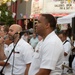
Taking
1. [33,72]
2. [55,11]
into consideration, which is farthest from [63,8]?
[33,72]

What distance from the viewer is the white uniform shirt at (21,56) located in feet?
19.1

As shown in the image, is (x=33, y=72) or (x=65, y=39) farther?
(x=65, y=39)

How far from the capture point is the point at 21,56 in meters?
5.91

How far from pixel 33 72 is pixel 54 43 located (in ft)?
1.96

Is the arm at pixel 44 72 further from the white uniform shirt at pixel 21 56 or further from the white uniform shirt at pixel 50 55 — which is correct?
the white uniform shirt at pixel 21 56

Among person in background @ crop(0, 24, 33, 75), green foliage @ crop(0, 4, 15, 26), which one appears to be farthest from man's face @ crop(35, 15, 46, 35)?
green foliage @ crop(0, 4, 15, 26)

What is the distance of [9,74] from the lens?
624 centimetres

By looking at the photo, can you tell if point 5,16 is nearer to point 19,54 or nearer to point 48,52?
point 19,54

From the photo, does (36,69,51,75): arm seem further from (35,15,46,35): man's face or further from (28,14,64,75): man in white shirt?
(35,15,46,35): man's face

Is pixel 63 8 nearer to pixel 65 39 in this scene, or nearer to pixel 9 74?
pixel 65 39

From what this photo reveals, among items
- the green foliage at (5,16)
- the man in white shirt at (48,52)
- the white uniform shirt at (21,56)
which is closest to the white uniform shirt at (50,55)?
the man in white shirt at (48,52)

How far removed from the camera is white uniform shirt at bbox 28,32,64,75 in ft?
13.3

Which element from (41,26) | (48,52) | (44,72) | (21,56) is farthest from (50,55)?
(21,56)

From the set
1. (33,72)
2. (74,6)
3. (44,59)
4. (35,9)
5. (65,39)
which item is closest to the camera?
(44,59)
